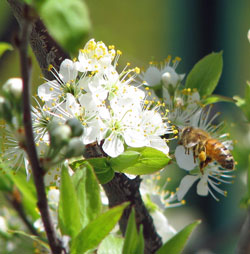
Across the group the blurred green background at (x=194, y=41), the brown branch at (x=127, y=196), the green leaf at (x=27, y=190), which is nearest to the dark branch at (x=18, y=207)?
the green leaf at (x=27, y=190)

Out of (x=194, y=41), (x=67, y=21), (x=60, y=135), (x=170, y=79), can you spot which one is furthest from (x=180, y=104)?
(x=194, y=41)

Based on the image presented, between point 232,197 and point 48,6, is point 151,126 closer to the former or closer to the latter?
point 48,6

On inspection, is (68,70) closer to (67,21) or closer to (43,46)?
(43,46)

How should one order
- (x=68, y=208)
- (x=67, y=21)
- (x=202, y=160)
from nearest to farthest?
(x=67, y=21), (x=68, y=208), (x=202, y=160)

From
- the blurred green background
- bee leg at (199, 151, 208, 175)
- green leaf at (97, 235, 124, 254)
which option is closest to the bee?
bee leg at (199, 151, 208, 175)

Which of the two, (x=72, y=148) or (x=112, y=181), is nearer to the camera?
(x=72, y=148)

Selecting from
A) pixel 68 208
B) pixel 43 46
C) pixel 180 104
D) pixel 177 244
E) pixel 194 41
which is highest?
pixel 194 41
